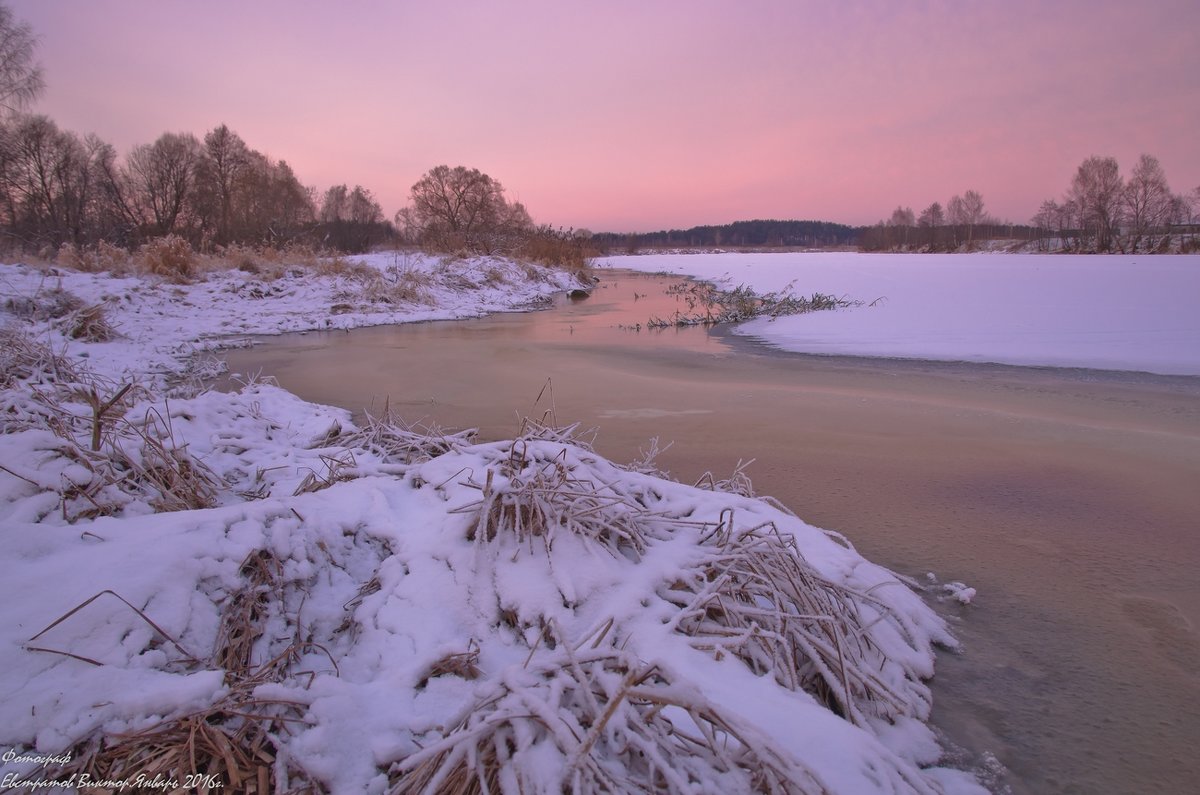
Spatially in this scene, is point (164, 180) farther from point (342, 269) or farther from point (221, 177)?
point (342, 269)

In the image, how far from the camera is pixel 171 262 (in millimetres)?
13469

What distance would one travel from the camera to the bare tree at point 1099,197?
33719mm

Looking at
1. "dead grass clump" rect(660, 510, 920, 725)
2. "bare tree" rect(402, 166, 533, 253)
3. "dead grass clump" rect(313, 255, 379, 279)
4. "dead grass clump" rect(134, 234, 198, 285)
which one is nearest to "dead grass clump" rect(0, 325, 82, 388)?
"dead grass clump" rect(660, 510, 920, 725)

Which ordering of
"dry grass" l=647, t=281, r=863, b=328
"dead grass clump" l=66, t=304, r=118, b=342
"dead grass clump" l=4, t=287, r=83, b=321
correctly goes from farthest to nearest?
"dry grass" l=647, t=281, r=863, b=328 < "dead grass clump" l=4, t=287, r=83, b=321 < "dead grass clump" l=66, t=304, r=118, b=342

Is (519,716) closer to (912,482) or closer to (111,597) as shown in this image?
(111,597)

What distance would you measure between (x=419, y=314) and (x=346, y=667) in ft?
42.2

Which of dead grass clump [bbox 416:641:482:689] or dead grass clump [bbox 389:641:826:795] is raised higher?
dead grass clump [bbox 389:641:826:795]

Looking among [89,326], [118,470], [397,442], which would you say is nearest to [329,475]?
[397,442]

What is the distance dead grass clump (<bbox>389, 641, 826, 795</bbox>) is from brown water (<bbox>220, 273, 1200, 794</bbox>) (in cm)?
95

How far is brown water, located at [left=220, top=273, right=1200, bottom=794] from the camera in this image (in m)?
1.82

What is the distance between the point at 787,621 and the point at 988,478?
8.76ft

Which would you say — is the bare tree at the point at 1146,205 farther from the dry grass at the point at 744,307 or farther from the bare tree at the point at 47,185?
the bare tree at the point at 47,185

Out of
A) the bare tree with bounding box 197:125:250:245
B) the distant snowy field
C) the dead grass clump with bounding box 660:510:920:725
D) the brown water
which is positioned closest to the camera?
the dead grass clump with bounding box 660:510:920:725

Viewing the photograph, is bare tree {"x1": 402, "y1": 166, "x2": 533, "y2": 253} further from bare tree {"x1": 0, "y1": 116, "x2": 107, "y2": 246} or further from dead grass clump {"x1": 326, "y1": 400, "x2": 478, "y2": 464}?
dead grass clump {"x1": 326, "y1": 400, "x2": 478, "y2": 464}
